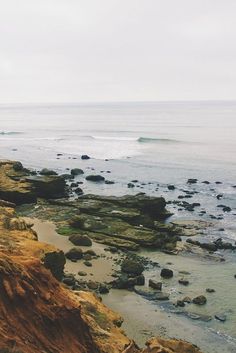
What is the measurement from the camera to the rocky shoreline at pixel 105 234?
66.3 ft

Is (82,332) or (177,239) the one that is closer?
(82,332)

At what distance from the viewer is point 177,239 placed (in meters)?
32.9

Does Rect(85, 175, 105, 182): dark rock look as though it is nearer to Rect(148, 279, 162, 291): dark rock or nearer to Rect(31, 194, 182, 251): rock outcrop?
Rect(31, 194, 182, 251): rock outcrop

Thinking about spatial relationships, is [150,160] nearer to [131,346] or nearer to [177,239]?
[177,239]

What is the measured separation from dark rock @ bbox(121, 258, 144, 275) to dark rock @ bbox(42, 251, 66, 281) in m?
6.13

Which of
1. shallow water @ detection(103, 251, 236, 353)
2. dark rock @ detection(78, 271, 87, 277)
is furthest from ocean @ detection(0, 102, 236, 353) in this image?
dark rock @ detection(78, 271, 87, 277)

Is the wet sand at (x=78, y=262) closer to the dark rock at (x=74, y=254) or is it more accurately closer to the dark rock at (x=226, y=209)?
the dark rock at (x=74, y=254)

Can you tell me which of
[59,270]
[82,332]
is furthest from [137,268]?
[82,332]

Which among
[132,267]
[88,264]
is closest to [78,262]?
[88,264]

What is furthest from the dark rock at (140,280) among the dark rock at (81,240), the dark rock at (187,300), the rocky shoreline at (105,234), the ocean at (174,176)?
the dark rock at (81,240)

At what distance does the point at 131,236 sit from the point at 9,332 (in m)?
22.4

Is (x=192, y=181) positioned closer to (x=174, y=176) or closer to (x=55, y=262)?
(x=174, y=176)

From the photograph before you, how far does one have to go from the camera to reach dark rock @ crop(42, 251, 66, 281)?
61.1ft

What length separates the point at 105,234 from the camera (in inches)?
1275
